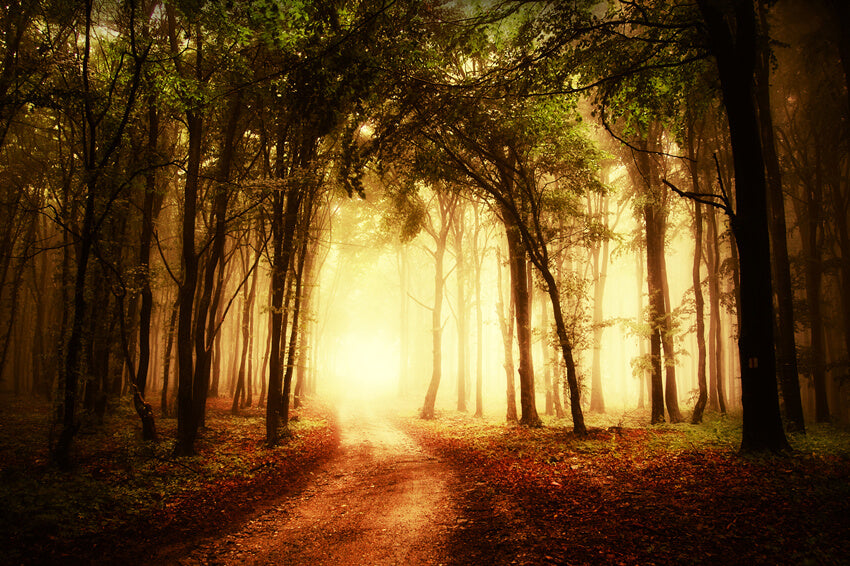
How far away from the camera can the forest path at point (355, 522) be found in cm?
528

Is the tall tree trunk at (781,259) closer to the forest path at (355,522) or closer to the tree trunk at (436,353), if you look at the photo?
the forest path at (355,522)

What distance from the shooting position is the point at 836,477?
5.46 m

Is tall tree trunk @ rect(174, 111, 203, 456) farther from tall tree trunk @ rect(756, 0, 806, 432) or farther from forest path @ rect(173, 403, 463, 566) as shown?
tall tree trunk @ rect(756, 0, 806, 432)

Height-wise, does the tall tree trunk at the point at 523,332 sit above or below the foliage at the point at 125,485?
above

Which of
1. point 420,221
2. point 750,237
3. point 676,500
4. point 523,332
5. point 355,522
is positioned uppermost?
point 420,221

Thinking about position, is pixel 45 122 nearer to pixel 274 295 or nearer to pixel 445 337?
pixel 274 295

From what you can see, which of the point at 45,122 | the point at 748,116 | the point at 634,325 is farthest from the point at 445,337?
the point at 748,116

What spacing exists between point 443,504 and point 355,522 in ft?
5.26

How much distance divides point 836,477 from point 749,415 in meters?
1.43

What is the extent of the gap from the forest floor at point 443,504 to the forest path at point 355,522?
0.12 feet

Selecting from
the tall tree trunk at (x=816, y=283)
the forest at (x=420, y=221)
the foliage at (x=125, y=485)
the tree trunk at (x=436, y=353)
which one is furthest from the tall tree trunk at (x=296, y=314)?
the tall tree trunk at (x=816, y=283)

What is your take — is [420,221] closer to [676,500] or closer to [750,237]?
[750,237]

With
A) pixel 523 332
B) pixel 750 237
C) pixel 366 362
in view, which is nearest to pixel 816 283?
pixel 523 332

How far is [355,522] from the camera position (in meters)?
6.39
